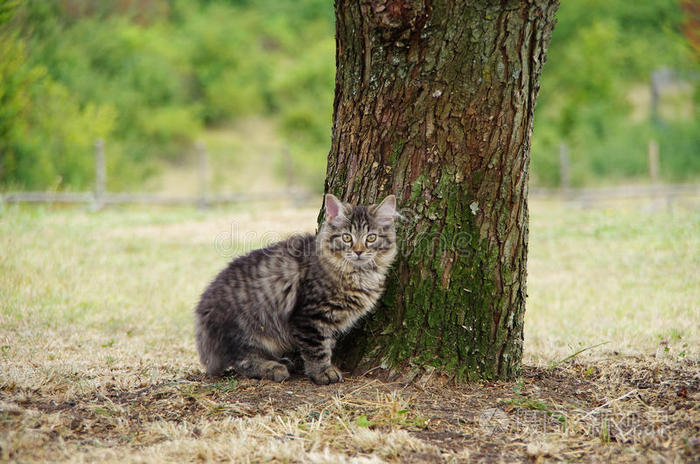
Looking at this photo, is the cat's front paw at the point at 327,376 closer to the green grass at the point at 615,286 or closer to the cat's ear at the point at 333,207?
the cat's ear at the point at 333,207

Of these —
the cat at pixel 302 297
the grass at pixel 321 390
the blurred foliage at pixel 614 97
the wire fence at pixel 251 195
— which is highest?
the blurred foliage at pixel 614 97

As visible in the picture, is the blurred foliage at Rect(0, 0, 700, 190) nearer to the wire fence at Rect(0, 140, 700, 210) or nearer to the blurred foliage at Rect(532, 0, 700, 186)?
the blurred foliage at Rect(532, 0, 700, 186)

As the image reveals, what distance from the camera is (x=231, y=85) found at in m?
28.0

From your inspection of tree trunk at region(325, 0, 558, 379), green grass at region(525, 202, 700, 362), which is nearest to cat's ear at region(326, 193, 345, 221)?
tree trunk at region(325, 0, 558, 379)

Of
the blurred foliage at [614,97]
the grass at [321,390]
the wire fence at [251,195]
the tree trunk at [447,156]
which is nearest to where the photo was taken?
the grass at [321,390]

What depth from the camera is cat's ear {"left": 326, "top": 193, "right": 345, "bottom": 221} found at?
3553mm

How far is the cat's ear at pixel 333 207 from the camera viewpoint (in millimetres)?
3553

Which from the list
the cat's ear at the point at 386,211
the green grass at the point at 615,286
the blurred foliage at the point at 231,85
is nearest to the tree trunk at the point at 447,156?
the cat's ear at the point at 386,211

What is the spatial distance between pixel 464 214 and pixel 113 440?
2.11m

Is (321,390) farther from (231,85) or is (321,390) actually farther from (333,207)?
(231,85)

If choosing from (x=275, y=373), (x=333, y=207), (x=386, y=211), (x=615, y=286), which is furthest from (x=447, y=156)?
(x=615, y=286)

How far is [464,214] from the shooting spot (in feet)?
11.2

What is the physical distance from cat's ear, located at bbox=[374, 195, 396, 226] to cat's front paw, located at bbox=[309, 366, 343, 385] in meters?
0.91

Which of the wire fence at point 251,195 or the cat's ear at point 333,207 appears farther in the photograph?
the wire fence at point 251,195
